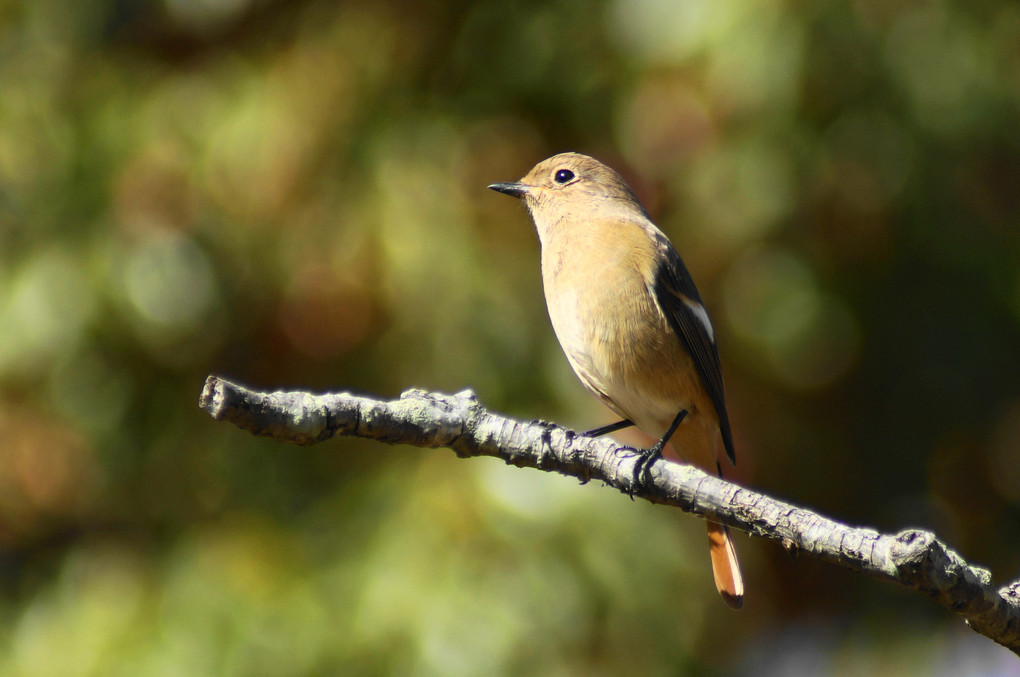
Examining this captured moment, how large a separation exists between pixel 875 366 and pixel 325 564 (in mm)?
3291

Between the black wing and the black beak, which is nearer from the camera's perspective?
the black wing

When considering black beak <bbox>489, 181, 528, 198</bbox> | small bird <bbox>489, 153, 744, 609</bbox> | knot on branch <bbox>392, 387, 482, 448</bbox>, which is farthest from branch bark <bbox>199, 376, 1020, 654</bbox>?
black beak <bbox>489, 181, 528, 198</bbox>

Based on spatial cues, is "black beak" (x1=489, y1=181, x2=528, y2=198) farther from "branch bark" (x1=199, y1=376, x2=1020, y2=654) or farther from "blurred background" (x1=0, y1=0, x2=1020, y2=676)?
"branch bark" (x1=199, y1=376, x2=1020, y2=654)

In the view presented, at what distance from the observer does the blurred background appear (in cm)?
409

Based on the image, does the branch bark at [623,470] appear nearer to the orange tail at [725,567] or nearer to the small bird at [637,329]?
the small bird at [637,329]

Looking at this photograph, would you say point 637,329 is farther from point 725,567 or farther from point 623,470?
point 623,470

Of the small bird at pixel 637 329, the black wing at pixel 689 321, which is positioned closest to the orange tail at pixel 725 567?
the small bird at pixel 637 329

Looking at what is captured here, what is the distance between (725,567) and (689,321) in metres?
0.93

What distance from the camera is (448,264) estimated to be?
4590 mm

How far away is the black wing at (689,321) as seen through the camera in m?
3.67

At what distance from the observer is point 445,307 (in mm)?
4559

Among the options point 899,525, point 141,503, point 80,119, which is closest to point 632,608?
point 899,525

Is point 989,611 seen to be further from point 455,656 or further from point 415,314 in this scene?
point 415,314

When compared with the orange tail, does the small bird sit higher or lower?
higher
